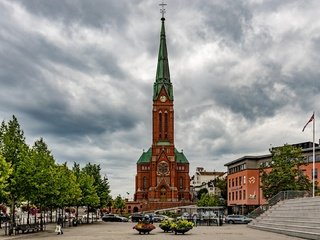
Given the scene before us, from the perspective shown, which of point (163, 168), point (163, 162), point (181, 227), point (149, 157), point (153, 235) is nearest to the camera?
point (153, 235)

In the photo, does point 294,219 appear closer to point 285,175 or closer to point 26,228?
point 26,228

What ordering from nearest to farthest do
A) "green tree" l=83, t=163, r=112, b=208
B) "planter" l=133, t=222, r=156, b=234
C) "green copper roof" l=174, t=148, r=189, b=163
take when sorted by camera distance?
"planter" l=133, t=222, r=156, b=234
"green tree" l=83, t=163, r=112, b=208
"green copper roof" l=174, t=148, r=189, b=163

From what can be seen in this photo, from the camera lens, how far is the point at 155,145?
525ft

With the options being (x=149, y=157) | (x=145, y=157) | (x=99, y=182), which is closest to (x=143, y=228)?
(x=99, y=182)

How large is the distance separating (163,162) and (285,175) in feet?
286

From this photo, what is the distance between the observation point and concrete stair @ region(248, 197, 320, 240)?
134 ft

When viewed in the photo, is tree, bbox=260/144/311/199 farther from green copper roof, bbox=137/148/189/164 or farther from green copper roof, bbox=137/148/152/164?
green copper roof, bbox=137/148/152/164

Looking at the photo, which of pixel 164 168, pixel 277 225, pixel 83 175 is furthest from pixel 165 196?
pixel 277 225

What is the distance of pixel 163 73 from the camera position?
16438cm

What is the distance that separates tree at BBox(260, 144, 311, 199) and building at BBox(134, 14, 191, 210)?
81.4 meters

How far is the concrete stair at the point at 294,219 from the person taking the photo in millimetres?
40719

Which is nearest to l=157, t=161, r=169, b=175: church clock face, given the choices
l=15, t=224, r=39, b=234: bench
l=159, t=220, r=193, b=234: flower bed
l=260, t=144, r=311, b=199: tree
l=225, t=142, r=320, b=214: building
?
l=225, t=142, r=320, b=214: building

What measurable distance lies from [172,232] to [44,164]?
13.5 metres

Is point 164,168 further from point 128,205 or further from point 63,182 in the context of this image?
point 63,182
